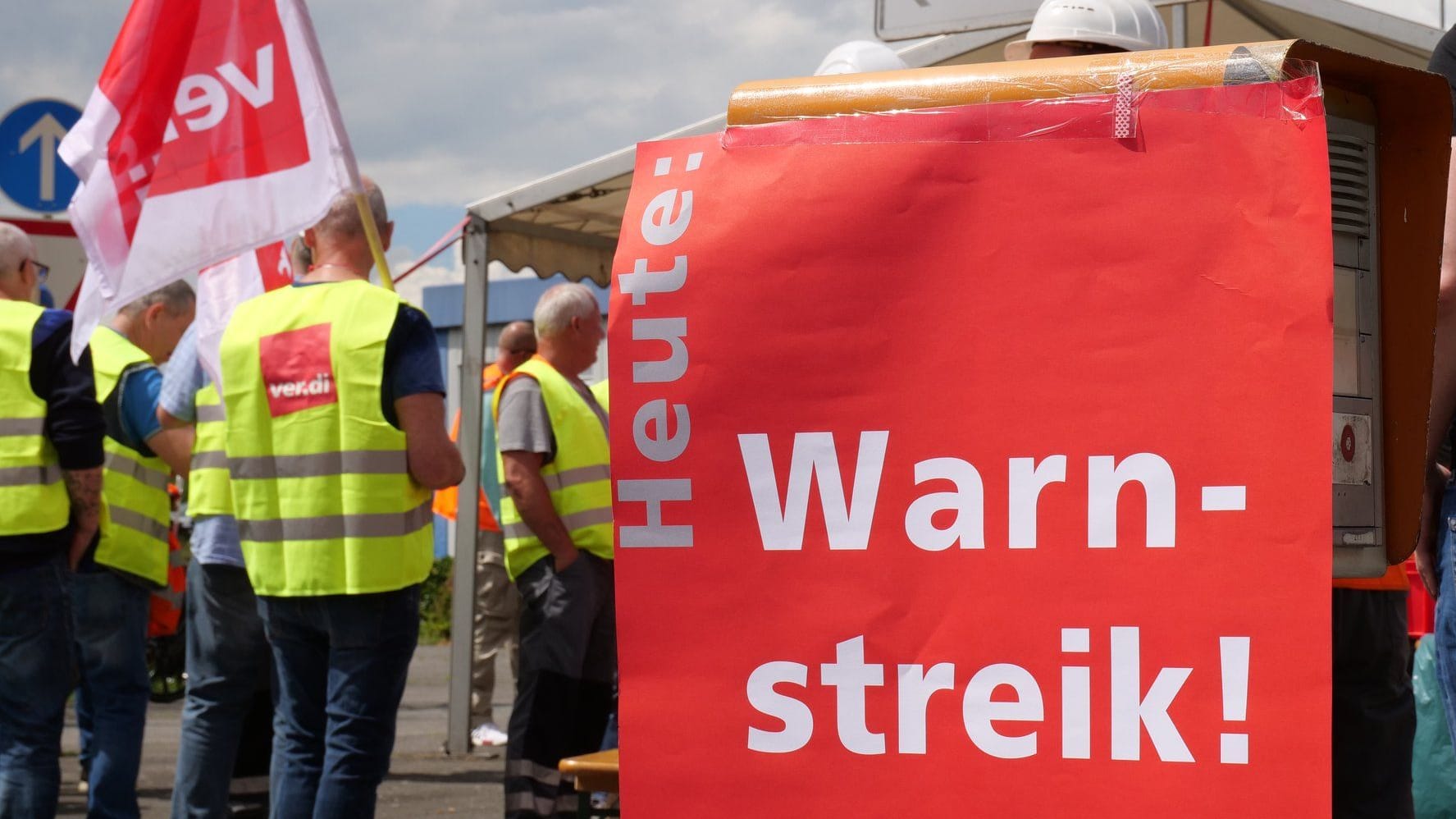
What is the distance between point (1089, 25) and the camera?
357cm

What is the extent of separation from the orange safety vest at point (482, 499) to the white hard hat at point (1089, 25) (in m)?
Result: 5.26

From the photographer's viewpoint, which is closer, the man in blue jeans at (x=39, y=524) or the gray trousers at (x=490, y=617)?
the man in blue jeans at (x=39, y=524)

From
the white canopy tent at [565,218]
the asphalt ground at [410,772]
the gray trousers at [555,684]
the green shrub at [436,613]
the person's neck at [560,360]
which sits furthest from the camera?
the green shrub at [436,613]

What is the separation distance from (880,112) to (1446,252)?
100cm

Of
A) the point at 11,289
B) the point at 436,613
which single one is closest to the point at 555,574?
the point at 11,289

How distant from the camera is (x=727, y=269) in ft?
7.29

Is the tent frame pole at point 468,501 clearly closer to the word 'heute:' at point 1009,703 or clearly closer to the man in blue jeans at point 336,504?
the man in blue jeans at point 336,504

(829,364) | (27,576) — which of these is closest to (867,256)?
(829,364)

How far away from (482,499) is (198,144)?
187 inches

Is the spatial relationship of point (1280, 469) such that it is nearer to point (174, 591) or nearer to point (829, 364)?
point (829, 364)

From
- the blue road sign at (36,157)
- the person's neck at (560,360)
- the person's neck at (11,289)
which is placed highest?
the blue road sign at (36,157)

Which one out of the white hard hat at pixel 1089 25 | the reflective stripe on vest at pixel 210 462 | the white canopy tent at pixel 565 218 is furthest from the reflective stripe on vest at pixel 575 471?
the white hard hat at pixel 1089 25

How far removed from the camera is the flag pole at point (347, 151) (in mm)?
4426

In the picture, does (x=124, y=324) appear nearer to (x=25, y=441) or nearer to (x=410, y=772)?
(x=25, y=441)
